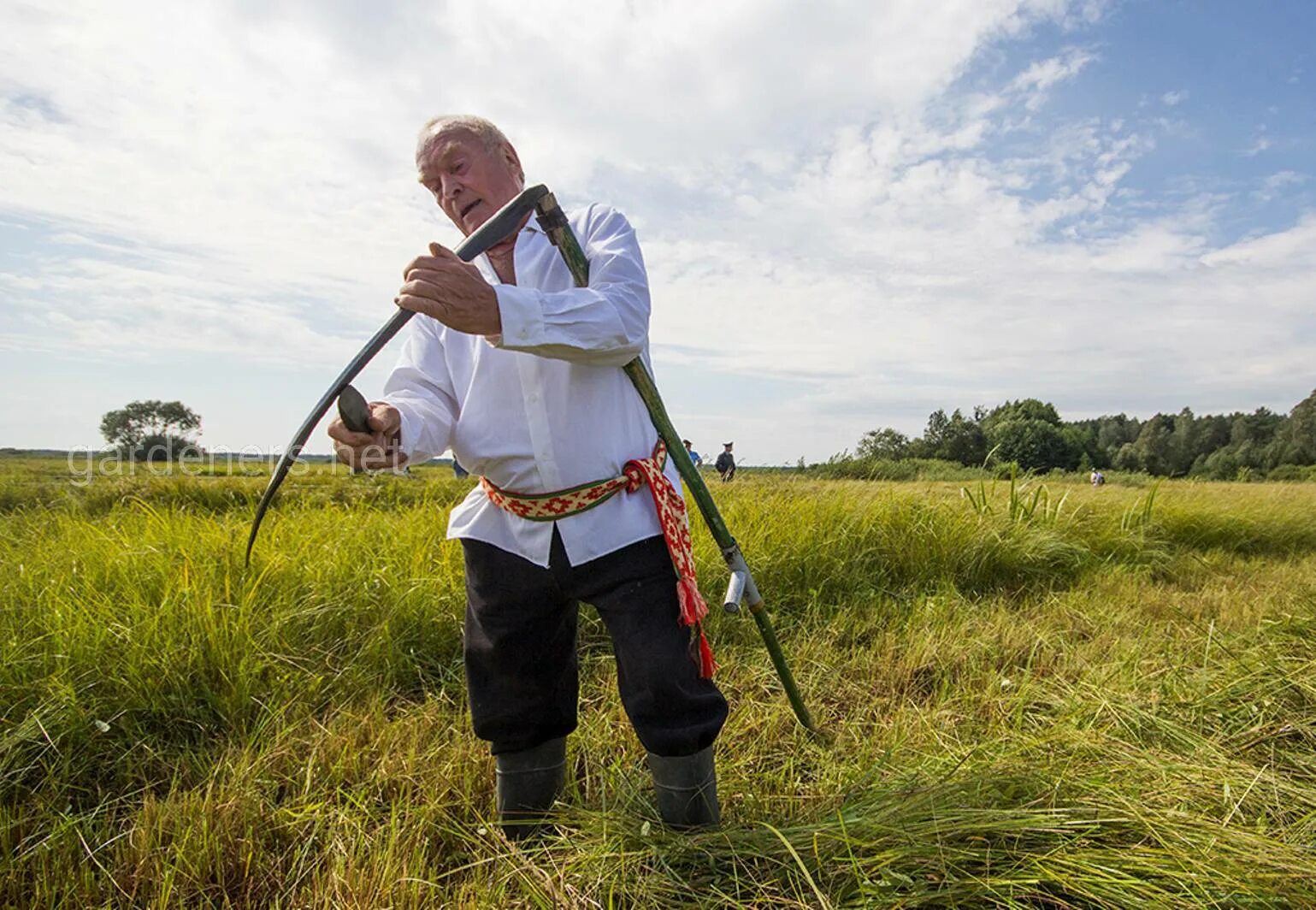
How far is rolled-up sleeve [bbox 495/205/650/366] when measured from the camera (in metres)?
1.33

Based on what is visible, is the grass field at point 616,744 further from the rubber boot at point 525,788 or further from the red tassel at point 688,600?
the red tassel at point 688,600

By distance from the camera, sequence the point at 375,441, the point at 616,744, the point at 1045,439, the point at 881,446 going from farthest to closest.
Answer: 1. the point at 1045,439
2. the point at 881,446
3. the point at 616,744
4. the point at 375,441

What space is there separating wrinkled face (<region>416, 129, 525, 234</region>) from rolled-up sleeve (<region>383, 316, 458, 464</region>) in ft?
0.95

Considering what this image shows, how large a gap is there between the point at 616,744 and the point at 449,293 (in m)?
1.55

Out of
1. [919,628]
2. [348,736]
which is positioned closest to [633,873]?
[348,736]

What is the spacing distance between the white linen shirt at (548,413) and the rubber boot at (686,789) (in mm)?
A: 519

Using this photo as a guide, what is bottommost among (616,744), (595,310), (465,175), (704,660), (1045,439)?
(616,744)

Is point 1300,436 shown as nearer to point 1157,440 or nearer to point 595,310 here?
point 1157,440

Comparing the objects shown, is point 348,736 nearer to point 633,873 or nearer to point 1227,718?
point 633,873

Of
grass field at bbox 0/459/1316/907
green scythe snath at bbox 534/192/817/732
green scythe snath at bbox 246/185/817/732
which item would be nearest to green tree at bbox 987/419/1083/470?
grass field at bbox 0/459/1316/907

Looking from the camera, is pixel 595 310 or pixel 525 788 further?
pixel 525 788

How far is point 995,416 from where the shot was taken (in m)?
42.8

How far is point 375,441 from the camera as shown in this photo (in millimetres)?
1536

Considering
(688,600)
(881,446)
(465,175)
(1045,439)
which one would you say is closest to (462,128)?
(465,175)
